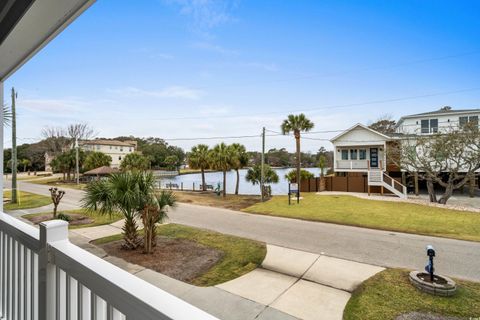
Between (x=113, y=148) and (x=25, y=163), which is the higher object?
(x=113, y=148)

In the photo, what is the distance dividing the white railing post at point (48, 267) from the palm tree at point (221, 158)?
1819 centimetres

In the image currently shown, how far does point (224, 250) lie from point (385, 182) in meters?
16.0

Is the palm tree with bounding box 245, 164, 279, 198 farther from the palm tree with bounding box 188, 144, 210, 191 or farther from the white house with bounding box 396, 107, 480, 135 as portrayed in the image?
the white house with bounding box 396, 107, 480, 135

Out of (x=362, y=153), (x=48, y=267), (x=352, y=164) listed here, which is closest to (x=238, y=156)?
(x=352, y=164)

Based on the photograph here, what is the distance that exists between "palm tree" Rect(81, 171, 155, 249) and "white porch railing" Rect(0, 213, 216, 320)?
167 inches

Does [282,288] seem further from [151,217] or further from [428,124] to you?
[428,124]

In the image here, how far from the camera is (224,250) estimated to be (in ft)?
21.4

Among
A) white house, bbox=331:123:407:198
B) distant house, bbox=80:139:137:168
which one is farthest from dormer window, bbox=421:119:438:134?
distant house, bbox=80:139:137:168

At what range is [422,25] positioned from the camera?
14.2 ft

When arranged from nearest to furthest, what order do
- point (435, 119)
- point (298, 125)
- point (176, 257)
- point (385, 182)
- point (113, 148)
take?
point (176, 257), point (385, 182), point (298, 125), point (435, 119), point (113, 148)

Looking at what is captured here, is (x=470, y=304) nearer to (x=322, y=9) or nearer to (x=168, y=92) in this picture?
(x=322, y=9)

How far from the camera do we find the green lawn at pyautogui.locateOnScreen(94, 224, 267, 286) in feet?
16.2

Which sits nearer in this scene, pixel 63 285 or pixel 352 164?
pixel 63 285

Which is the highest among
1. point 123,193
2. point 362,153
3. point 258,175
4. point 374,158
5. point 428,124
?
point 428,124
